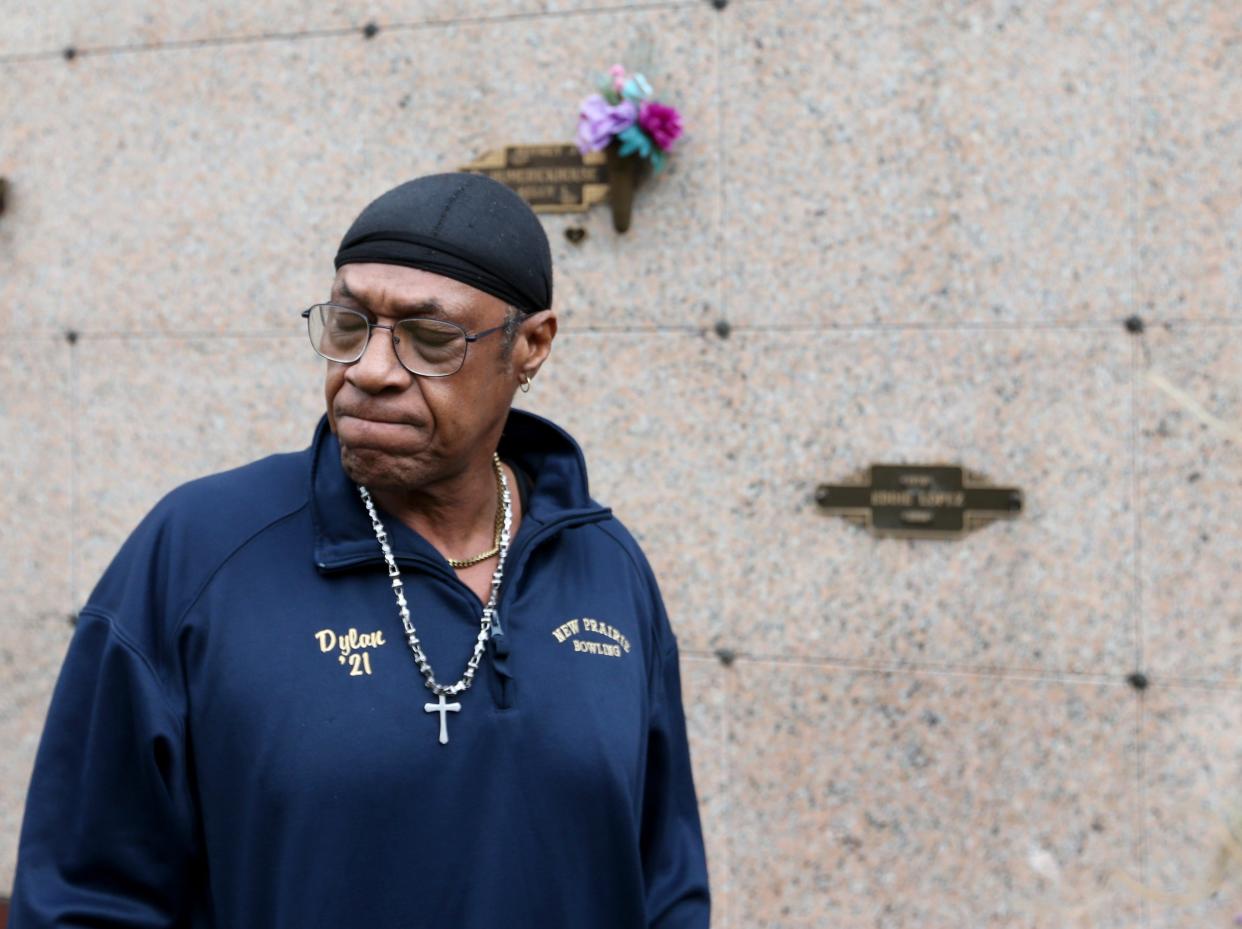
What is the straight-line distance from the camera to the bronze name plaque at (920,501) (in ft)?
12.1

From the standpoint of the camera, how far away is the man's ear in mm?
1943

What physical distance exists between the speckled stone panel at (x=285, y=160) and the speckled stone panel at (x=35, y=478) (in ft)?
0.48

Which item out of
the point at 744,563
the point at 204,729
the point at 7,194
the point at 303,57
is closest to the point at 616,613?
the point at 204,729

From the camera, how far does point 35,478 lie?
436 centimetres

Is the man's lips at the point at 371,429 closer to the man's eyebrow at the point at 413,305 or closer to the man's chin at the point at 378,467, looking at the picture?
the man's chin at the point at 378,467

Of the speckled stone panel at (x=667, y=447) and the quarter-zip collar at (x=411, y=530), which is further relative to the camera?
the speckled stone panel at (x=667, y=447)

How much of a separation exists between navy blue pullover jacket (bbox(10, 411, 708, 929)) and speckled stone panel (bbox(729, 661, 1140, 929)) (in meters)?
1.99

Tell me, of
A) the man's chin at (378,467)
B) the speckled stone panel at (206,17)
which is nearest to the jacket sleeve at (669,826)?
the man's chin at (378,467)

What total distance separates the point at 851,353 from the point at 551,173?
1012mm

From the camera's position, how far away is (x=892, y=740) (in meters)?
3.76

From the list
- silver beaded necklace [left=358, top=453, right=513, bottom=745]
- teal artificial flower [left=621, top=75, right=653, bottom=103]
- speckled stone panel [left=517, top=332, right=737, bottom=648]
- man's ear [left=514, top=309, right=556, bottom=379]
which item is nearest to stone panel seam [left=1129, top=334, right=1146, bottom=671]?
speckled stone panel [left=517, top=332, right=737, bottom=648]

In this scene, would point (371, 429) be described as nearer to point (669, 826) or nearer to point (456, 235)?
point (456, 235)

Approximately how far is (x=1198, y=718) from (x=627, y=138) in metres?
2.16

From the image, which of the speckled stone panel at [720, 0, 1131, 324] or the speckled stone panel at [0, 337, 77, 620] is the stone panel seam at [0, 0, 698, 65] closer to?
the speckled stone panel at [720, 0, 1131, 324]
